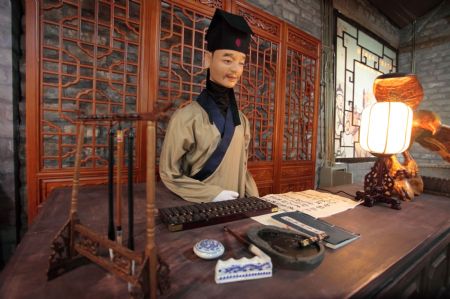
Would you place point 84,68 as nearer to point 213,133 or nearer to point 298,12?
point 213,133

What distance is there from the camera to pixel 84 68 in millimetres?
2057

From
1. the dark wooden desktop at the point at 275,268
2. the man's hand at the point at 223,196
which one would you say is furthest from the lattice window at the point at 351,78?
the man's hand at the point at 223,196

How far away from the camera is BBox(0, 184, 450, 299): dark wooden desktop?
614mm

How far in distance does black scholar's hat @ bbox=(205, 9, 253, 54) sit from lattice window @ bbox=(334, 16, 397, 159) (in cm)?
319

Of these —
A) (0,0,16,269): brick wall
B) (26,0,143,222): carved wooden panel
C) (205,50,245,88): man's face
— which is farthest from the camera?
(26,0,143,222): carved wooden panel

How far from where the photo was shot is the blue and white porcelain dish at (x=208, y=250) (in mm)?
766

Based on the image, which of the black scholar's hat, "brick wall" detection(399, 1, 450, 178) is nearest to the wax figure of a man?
the black scholar's hat

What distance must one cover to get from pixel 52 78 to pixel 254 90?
2026 mm

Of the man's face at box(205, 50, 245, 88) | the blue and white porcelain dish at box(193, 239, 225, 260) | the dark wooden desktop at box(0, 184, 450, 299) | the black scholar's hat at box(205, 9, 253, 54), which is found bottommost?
the dark wooden desktop at box(0, 184, 450, 299)

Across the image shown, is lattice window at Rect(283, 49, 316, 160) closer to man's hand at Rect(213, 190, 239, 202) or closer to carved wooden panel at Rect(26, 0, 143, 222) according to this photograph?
carved wooden panel at Rect(26, 0, 143, 222)

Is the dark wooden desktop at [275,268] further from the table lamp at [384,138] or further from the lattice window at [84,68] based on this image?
the lattice window at [84,68]

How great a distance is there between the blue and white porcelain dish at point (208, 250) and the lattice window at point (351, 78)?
3.96 metres

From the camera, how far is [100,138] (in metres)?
2.20

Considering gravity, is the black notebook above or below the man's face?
below
